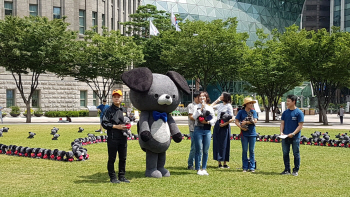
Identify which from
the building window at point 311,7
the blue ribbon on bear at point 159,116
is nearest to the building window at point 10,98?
the blue ribbon on bear at point 159,116

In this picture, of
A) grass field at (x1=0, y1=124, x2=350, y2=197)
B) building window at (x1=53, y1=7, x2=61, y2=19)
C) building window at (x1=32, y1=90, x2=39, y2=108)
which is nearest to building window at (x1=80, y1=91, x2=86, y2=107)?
building window at (x1=32, y1=90, x2=39, y2=108)

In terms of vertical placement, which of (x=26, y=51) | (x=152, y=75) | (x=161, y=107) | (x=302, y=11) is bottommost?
(x=161, y=107)

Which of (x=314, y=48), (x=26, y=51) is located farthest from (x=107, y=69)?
(x=314, y=48)

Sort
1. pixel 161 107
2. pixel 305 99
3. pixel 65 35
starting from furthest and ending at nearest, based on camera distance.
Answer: pixel 305 99 < pixel 65 35 < pixel 161 107

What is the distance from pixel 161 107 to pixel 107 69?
34.0 metres

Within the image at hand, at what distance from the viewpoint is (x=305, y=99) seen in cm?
8212

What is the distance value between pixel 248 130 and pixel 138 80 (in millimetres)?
3328

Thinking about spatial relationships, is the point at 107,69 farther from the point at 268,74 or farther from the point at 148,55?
the point at 268,74

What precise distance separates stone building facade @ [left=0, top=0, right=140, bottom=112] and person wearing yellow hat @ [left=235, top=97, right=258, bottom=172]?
122 feet

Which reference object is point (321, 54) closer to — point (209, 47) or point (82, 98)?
point (209, 47)

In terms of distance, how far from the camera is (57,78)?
50.8 meters

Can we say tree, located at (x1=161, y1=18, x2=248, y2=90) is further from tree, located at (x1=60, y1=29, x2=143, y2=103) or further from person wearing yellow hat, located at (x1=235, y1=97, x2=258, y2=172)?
person wearing yellow hat, located at (x1=235, y1=97, x2=258, y2=172)

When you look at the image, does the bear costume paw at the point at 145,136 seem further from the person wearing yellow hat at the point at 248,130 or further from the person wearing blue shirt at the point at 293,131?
the person wearing blue shirt at the point at 293,131

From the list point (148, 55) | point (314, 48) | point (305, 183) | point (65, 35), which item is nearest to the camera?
point (305, 183)
